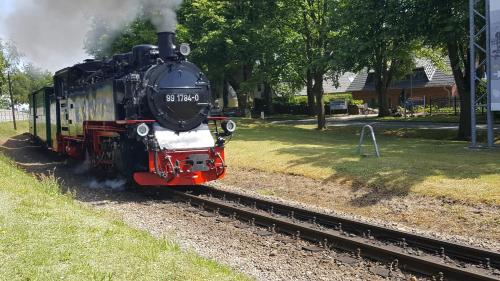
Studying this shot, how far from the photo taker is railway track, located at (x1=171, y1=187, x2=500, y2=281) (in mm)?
6145

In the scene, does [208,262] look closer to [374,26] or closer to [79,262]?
[79,262]

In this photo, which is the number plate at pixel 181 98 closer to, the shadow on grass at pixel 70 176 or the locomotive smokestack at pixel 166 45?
the locomotive smokestack at pixel 166 45

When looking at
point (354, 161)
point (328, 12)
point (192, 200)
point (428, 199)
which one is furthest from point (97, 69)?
point (328, 12)

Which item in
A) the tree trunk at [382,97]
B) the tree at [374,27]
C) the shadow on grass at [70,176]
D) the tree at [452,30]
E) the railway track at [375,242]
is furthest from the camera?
the tree trunk at [382,97]

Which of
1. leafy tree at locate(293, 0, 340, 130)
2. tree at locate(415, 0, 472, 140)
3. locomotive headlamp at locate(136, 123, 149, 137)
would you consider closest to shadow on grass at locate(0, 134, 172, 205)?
locomotive headlamp at locate(136, 123, 149, 137)

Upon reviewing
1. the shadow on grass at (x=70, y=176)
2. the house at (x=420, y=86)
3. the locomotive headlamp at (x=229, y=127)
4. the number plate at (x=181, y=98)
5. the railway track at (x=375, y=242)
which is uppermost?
the house at (x=420, y=86)

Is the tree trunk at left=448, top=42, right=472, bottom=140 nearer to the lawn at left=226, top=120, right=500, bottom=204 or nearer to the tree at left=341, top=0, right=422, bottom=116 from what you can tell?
the tree at left=341, top=0, right=422, bottom=116

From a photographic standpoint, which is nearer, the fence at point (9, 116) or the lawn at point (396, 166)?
the lawn at point (396, 166)

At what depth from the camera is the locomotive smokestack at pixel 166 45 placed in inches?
462

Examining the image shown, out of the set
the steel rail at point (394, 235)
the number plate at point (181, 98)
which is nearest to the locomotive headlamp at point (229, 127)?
the number plate at point (181, 98)

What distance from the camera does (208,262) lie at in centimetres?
602

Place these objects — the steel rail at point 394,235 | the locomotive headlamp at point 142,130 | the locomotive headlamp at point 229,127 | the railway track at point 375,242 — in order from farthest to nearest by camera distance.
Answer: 1. the locomotive headlamp at point 229,127
2. the locomotive headlamp at point 142,130
3. the steel rail at point 394,235
4. the railway track at point 375,242

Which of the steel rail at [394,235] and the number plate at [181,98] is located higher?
the number plate at [181,98]

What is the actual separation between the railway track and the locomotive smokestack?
3.71 metres
